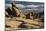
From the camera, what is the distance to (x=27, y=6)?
51.7 inches

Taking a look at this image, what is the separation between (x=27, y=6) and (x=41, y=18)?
279 mm

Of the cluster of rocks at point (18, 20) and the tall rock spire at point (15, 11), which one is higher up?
the tall rock spire at point (15, 11)

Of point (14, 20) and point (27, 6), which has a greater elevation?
point (27, 6)

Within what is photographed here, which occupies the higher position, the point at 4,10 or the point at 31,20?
the point at 4,10

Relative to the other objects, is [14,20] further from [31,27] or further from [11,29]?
[31,27]

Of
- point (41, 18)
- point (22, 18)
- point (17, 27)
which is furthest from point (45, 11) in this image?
point (17, 27)

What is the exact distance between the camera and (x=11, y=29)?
128 cm

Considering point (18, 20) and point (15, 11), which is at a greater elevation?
point (15, 11)

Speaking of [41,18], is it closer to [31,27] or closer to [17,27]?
[31,27]

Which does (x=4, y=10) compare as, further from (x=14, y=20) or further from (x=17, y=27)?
(x=17, y=27)

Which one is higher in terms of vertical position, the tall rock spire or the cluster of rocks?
the tall rock spire

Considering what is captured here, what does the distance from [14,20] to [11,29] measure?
0.14m
